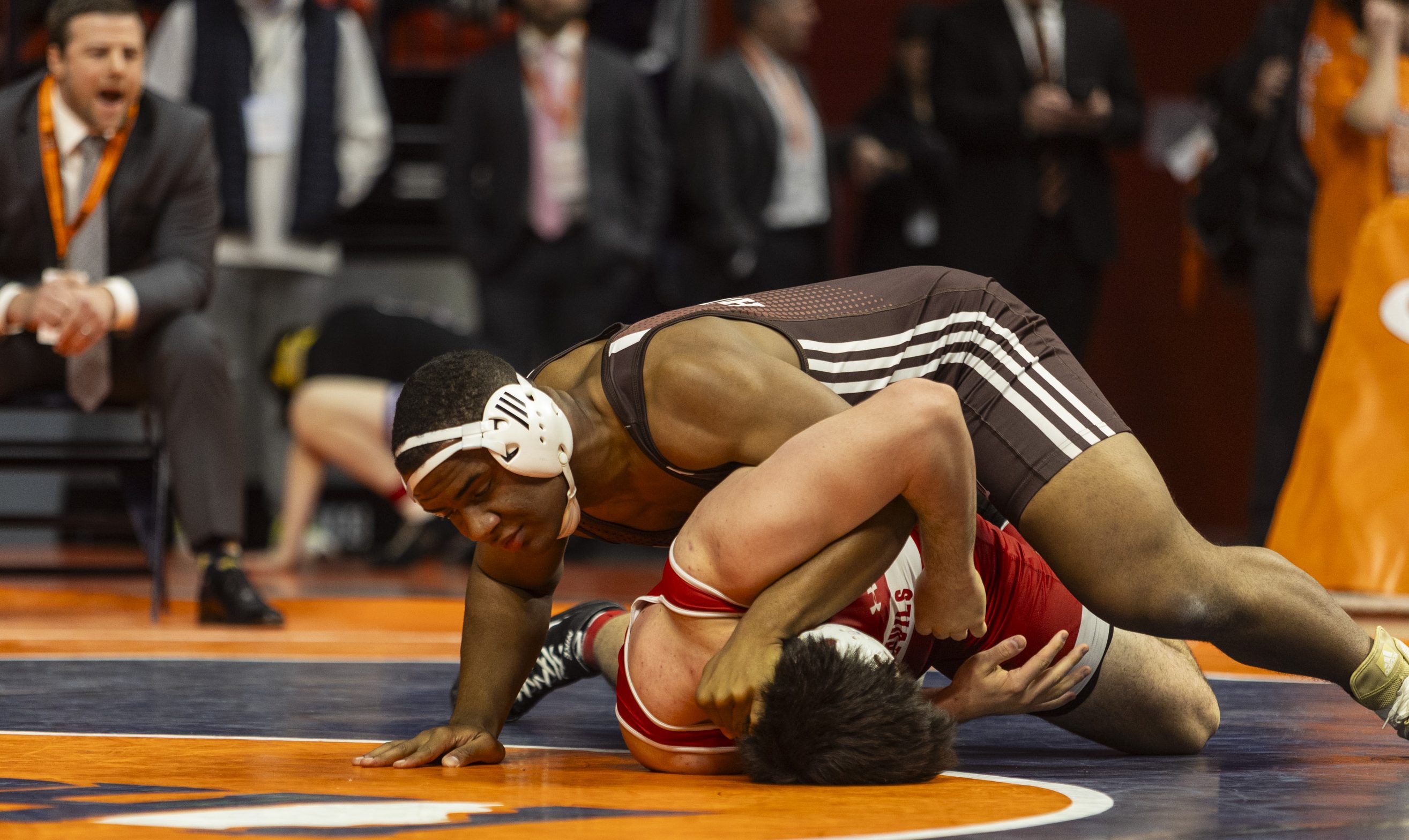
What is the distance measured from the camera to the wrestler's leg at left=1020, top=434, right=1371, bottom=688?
275cm

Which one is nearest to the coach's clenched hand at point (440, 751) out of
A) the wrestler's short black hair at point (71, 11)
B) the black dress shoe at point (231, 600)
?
the black dress shoe at point (231, 600)

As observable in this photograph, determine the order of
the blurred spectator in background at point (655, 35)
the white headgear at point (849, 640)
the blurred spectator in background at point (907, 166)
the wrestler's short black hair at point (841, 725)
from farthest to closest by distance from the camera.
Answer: the blurred spectator in background at point (655, 35)
the blurred spectator in background at point (907, 166)
the white headgear at point (849, 640)
the wrestler's short black hair at point (841, 725)

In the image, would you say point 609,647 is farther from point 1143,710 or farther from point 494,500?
point 1143,710

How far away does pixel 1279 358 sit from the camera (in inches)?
231

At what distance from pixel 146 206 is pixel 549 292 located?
7.05 ft

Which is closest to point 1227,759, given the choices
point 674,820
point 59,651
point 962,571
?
point 962,571

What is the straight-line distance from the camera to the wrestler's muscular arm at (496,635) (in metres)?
2.74

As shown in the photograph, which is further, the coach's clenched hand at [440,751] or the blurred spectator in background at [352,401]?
the blurred spectator in background at [352,401]

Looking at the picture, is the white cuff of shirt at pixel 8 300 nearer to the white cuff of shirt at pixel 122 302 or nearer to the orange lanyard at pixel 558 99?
→ the white cuff of shirt at pixel 122 302

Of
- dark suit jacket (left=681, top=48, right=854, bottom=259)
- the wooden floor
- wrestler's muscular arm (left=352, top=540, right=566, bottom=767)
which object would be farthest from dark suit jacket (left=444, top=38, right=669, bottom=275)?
wrestler's muscular arm (left=352, top=540, right=566, bottom=767)

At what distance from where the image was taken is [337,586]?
5.99m

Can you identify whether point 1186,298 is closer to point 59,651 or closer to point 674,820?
point 59,651

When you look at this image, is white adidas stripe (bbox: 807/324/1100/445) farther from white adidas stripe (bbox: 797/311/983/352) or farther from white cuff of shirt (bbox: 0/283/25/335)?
white cuff of shirt (bbox: 0/283/25/335)

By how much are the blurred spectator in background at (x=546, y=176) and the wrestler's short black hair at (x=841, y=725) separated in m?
4.34
